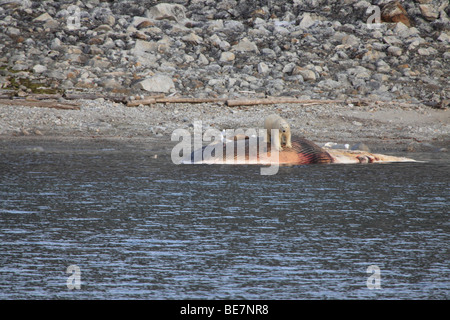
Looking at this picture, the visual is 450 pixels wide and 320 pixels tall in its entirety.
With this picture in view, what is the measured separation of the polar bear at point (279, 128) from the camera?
Answer: 53.6 feet

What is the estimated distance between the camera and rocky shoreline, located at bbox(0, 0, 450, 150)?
23.1 metres

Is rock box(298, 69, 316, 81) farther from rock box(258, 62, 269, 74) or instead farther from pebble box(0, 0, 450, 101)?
rock box(258, 62, 269, 74)

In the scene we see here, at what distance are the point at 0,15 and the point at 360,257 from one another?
95.3 feet

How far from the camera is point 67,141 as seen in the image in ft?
66.8

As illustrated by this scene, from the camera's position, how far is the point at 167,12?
33656 mm

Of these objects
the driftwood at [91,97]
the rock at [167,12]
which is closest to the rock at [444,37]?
the rock at [167,12]

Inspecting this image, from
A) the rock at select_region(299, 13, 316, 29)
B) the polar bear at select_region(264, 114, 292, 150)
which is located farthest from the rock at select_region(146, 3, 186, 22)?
the polar bear at select_region(264, 114, 292, 150)

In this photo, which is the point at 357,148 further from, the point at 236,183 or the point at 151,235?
the point at 151,235

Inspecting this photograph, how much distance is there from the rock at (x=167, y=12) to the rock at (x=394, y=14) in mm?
9861

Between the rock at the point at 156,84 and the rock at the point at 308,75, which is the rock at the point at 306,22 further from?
the rock at the point at 156,84

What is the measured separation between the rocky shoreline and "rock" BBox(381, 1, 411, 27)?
2.1 inches

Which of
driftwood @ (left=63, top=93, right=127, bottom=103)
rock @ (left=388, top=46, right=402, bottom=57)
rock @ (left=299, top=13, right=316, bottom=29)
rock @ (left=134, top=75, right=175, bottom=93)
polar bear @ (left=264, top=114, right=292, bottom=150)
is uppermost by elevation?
rock @ (left=299, top=13, right=316, bottom=29)
